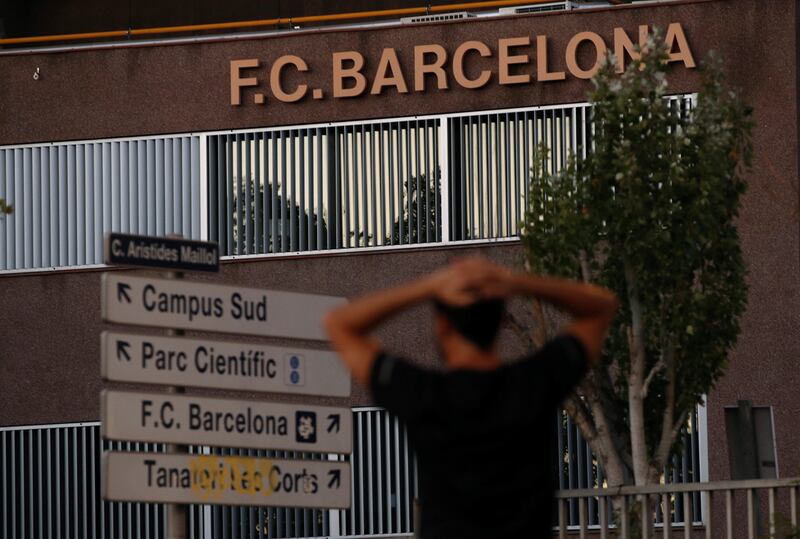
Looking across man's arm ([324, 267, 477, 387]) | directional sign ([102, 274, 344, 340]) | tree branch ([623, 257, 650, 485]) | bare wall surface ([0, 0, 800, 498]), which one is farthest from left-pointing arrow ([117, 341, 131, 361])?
bare wall surface ([0, 0, 800, 498])

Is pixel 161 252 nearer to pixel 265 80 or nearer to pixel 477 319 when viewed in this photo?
pixel 477 319

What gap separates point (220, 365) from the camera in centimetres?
1152

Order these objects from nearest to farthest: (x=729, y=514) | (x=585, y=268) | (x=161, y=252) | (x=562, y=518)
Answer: (x=161, y=252) → (x=729, y=514) → (x=562, y=518) → (x=585, y=268)

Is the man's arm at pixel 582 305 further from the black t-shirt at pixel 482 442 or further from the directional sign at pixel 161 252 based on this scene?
the directional sign at pixel 161 252

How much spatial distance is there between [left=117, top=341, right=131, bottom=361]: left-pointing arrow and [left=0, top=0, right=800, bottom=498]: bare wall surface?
12.3 meters

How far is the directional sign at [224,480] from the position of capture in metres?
11.2

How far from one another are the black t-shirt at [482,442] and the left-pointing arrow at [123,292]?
618 cm

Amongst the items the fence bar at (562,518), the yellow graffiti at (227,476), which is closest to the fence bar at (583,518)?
the fence bar at (562,518)

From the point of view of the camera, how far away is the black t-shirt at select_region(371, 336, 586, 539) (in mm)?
5031

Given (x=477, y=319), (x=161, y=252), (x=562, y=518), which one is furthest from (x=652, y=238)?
(x=477, y=319)

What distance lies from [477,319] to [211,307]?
6.59 meters

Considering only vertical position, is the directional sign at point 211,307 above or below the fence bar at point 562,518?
above

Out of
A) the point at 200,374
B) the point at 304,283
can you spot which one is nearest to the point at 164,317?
the point at 200,374

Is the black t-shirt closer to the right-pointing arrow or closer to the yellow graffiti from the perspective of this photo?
the yellow graffiti
